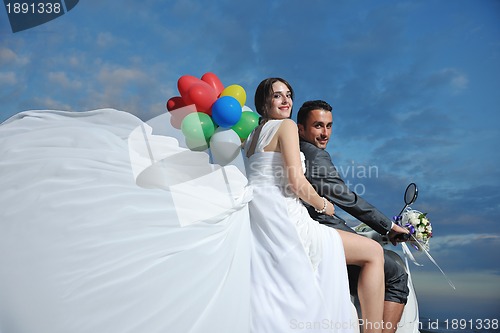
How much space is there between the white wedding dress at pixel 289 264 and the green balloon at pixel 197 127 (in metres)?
1.35

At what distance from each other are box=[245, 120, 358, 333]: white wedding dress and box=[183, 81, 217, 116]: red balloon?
1.51 m

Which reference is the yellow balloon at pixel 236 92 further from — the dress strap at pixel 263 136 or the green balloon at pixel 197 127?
the dress strap at pixel 263 136

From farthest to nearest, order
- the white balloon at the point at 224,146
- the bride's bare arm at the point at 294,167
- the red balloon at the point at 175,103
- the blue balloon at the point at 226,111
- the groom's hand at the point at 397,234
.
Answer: the red balloon at the point at 175,103
the blue balloon at the point at 226,111
the white balloon at the point at 224,146
the groom's hand at the point at 397,234
the bride's bare arm at the point at 294,167

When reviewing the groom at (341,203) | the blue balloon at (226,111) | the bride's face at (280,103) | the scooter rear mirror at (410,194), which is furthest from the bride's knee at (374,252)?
the blue balloon at (226,111)

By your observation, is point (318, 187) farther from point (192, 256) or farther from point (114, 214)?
point (114, 214)

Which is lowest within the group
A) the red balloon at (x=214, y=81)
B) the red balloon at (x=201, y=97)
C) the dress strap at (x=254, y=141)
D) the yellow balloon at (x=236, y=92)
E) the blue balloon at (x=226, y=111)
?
the dress strap at (x=254, y=141)

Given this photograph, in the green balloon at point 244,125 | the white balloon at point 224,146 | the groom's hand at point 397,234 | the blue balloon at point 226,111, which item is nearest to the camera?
the groom's hand at point 397,234

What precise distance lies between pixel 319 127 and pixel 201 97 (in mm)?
1439

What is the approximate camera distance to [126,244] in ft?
7.44

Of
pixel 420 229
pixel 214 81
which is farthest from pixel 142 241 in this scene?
pixel 214 81

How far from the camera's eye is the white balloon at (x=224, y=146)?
13.6 feet

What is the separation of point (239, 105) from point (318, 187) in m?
1.58

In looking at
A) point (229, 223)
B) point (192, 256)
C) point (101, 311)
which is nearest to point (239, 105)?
point (229, 223)

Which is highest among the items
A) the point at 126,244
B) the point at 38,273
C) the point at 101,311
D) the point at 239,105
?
the point at 239,105
